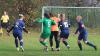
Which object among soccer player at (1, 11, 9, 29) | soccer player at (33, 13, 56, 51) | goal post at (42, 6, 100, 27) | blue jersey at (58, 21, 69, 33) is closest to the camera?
soccer player at (33, 13, 56, 51)

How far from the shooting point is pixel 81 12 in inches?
1612

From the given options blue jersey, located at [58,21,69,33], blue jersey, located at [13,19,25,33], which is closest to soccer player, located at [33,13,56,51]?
blue jersey, located at [13,19,25,33]

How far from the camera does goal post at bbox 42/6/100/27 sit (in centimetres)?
4034

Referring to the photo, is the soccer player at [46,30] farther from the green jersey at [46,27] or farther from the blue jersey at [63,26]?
the blue jersey at [63,26]

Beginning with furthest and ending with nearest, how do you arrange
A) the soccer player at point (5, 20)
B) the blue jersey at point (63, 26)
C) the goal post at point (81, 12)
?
the goal post at point (81, 12), the soccer player at point (5, 20), the blue jersey at point (63, 26)

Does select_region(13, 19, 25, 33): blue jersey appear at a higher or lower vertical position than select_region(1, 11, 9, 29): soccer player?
higher

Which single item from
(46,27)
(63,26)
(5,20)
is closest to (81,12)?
(5,20)

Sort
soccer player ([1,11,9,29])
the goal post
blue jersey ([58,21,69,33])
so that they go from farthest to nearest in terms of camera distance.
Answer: the goal post → soccer player ([1,11,9,29]) → blue jersey ([58,21,69,33])

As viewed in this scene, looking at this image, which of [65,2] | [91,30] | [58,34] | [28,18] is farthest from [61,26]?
[65,2]

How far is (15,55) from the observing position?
20.3m

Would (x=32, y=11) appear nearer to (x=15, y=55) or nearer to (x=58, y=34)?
(x=58, y=34)

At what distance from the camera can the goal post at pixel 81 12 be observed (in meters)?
40.3

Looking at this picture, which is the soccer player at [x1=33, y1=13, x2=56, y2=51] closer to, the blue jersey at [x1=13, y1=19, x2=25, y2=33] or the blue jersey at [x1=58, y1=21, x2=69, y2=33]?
the blue jersey at [x1=13, y1=19, x2=25, y2=33]

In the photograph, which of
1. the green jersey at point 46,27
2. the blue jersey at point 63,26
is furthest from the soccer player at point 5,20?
the green jersey at point 46,27
